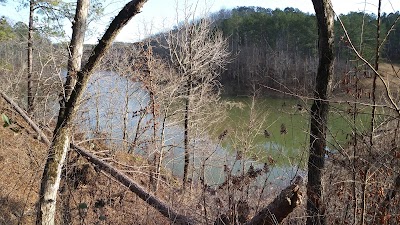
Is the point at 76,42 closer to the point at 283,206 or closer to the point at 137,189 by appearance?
the point at 283,206

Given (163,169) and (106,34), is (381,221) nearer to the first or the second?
(106,34)

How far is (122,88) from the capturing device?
1825cm

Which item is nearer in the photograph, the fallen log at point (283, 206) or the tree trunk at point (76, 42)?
the fallen log at point (283, 206)

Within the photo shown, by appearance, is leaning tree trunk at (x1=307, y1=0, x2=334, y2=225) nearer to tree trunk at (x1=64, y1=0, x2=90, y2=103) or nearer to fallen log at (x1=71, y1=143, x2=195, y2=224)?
fallen log at (x1=71, y1=143, x2=195, y2=224)

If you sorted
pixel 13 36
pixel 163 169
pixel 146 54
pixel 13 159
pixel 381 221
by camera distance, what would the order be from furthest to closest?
pixel 146 54, pixel 163 169, pixel 13 36, pixel 13 159, pixel 381 221

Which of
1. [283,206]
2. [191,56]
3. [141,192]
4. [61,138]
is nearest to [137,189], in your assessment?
[141,192]

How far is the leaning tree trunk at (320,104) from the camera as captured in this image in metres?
3.86

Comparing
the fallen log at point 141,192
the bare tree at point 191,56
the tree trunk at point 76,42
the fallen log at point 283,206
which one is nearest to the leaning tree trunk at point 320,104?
the fallen log at point 283,206

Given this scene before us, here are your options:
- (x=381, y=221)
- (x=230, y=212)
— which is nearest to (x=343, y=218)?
(x=381, y=221)

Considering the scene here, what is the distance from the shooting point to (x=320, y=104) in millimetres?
3943


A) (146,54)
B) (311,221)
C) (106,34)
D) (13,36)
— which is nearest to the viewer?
(106,34)

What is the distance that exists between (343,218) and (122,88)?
1585 cm

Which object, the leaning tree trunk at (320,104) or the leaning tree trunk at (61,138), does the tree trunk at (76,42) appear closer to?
the leaning tree trunk at (61,138)

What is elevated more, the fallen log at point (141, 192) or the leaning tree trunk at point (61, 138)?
the leaning tree trunk at point (61, 138)
